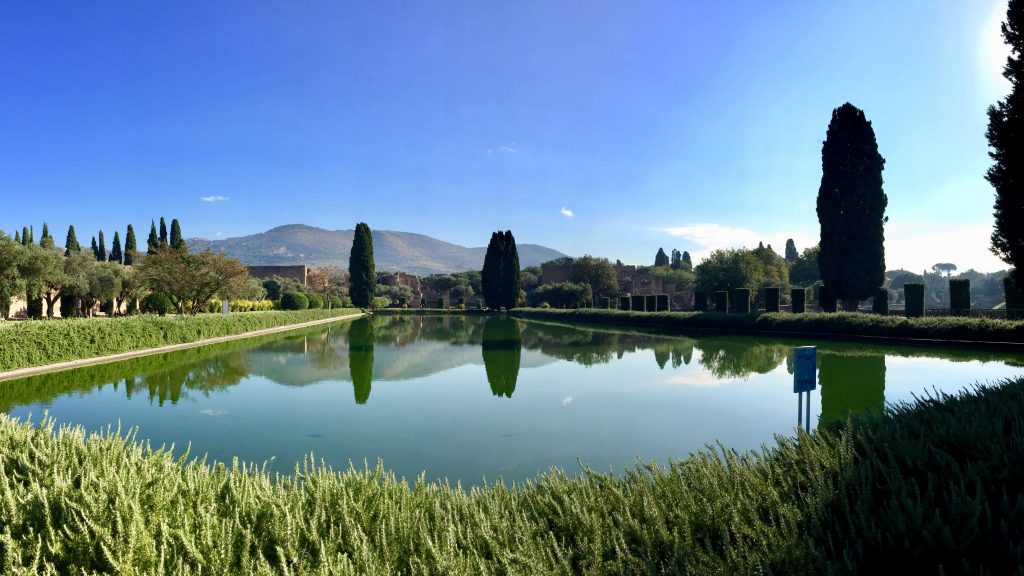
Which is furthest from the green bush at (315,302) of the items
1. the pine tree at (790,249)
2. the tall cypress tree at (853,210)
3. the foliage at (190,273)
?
the pine tree at (790,249)

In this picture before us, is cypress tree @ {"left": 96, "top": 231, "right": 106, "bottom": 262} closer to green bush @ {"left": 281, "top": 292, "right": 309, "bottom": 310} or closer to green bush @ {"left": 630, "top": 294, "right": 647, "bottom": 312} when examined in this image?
green bush @ {"left": 281, "top": 292, "right": 309, "bottom": 310}

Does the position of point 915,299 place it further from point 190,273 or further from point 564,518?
point 190,273

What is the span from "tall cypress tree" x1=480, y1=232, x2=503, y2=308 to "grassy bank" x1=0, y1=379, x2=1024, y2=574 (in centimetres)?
4740

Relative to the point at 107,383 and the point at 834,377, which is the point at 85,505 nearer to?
the point at 107,383

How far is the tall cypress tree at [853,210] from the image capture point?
2427 centimetres

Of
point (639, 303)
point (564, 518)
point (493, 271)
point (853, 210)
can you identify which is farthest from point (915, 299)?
point (493, 271)

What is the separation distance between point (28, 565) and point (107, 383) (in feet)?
33.6

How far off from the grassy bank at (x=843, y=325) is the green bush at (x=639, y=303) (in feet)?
16.0

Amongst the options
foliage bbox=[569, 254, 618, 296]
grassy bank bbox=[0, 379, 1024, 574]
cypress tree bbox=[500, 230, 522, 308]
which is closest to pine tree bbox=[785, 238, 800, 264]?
foliage bbox=[569, 254, 618, 296]

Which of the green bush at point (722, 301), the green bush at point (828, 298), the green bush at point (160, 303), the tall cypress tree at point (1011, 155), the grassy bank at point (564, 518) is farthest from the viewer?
the green bush at point (722, 301)

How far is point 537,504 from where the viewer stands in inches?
131

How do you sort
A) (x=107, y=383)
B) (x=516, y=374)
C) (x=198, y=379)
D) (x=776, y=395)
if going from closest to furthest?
(x=776, y=395) → (x=107, y=383) → (x=198, y=379) → (x=516, y=374)

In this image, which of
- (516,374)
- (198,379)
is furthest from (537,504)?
(198,379)

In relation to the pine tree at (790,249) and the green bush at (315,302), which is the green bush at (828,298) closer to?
the green bush at (315,302)
